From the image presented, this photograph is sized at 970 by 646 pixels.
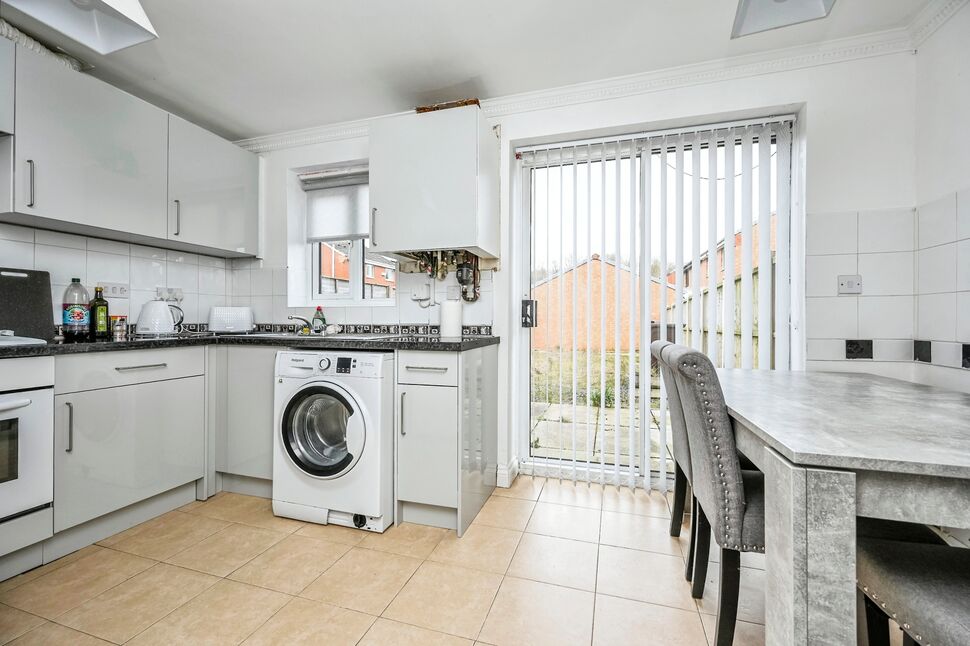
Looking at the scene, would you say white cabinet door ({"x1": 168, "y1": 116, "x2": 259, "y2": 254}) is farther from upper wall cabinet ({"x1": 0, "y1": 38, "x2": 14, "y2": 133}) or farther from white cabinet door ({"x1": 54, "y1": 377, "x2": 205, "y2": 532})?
white cabinet door ({"x1": 54, "y1": 377, "x2": 205, "y2": 532})

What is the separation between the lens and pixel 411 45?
6.91 feet

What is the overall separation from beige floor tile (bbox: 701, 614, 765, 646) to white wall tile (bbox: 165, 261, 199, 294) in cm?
354

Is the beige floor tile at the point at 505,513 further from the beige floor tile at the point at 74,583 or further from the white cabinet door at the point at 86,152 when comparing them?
the white cabinet door at the point at 86,152

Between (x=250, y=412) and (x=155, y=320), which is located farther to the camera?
(x=155, y=320)

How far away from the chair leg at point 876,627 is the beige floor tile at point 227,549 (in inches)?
84.4

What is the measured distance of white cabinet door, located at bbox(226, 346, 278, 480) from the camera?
7.63ft

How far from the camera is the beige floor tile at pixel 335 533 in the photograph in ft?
6.35

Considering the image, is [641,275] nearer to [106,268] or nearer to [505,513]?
[505,513]

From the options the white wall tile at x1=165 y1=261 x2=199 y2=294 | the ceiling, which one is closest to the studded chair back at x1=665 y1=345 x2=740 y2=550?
the ceiling

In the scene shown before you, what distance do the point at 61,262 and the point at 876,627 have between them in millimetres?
3706

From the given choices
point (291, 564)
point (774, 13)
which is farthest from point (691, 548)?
point (774, 13)

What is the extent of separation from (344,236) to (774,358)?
2994 mm

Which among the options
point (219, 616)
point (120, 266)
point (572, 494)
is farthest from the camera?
point (120, 266)

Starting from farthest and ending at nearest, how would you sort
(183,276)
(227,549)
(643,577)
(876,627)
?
(183,276) < (227,549) < (643,577) < (876,627)
